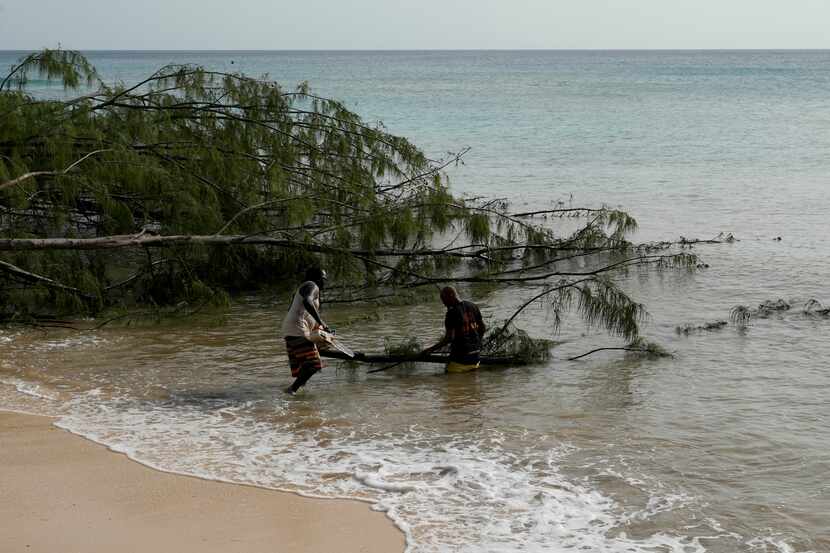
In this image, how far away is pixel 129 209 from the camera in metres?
12.9

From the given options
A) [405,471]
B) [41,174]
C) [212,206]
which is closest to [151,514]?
[405,471]

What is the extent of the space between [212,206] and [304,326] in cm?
390

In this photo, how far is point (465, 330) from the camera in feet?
33.9

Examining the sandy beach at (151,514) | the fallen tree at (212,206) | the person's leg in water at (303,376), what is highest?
the fallen tree at (212,206)

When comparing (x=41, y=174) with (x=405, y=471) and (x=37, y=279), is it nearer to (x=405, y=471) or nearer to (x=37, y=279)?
(x=37, y=279)

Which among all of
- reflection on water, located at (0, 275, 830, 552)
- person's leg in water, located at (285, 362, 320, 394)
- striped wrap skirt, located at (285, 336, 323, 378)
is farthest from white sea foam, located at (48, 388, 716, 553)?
striped wrap skirt, located at (285, 336, 323, 378)

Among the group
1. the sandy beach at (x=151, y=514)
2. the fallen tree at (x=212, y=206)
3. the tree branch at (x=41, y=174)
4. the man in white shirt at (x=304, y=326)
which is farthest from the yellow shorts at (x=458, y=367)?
the tree branch at (x=41, y=174)

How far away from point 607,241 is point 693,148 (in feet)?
73.2

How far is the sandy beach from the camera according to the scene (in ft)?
20.6

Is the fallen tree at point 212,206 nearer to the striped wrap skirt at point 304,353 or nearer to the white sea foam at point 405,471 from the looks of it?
the striped wrap skirt at point 304,353

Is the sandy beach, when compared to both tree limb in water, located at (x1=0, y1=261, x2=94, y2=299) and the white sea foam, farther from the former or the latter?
tree limb in water, located at (x1=0, y1=261, x2=94, y2=299)

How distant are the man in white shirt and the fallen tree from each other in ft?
6.10

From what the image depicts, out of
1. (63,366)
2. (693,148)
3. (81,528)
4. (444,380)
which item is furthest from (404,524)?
(693,148)

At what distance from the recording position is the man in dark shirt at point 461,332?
33.2 feet
